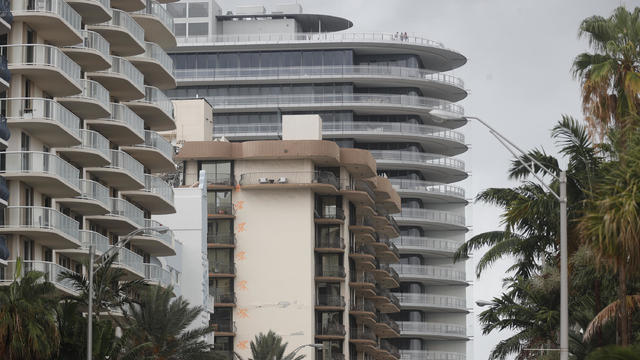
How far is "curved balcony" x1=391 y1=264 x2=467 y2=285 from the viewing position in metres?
164

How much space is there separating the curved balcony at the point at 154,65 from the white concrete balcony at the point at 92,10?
6.92m

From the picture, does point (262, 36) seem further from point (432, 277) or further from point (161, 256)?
point (161, 256)

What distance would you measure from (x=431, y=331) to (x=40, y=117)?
332 feet

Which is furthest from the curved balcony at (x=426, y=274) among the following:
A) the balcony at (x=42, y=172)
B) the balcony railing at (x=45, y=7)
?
the balcony railing at (x=45, y=7)

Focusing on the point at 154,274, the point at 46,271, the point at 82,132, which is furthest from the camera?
the point at 154,274

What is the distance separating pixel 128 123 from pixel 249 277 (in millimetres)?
40212

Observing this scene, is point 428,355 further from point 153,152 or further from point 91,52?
point 91,52

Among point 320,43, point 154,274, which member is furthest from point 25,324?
point 320,43

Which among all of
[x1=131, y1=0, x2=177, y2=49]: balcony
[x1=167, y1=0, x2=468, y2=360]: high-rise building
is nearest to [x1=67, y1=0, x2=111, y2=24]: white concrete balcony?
[x1=131, y1=0, x2=177, y2=49]: balcony

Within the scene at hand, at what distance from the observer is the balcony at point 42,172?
65875 mm

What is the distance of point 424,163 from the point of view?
16475cm

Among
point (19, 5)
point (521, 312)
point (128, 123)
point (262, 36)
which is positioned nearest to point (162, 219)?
point (128, 123)

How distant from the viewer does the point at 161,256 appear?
8975 cm

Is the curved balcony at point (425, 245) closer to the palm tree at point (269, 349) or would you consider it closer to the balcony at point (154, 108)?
the palm tree at point (269, 349)
